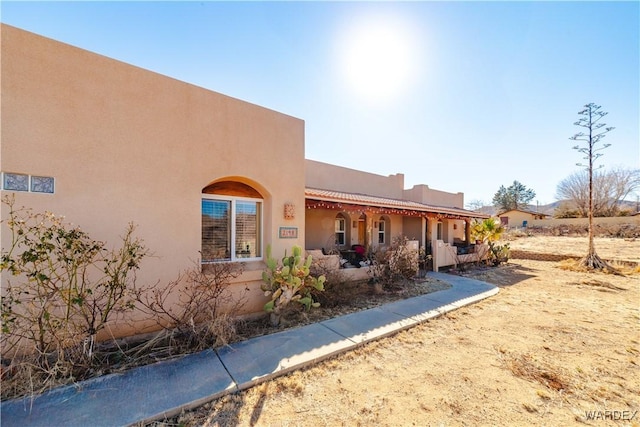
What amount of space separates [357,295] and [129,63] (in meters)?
8.95

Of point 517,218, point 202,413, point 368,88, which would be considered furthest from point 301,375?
point 517,218

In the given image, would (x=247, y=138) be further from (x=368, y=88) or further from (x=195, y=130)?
(x=368, y=88)

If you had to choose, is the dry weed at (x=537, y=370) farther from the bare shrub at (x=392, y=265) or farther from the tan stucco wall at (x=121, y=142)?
the tan stucco wall at (x=121, y=142)

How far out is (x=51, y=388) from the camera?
3904mm

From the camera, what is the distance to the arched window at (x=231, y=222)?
256 inches

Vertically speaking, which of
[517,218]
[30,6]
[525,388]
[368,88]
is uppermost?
[368,88]

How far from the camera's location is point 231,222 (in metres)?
6.89

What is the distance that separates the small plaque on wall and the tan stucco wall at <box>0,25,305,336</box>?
4.21 feet

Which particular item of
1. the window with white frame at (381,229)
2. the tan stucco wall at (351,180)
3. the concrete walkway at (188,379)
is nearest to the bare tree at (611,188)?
the tan stucco wall at (351,180)

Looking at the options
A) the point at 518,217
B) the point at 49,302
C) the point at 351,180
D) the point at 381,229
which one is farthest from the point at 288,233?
the point at 518,217

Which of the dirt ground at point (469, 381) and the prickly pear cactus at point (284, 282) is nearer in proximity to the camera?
the dirt ground at point (469, 381)

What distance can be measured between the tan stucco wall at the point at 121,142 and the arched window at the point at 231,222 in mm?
459

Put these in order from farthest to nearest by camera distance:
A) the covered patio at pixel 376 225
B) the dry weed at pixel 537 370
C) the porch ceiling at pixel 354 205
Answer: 1. the covered patio at pixel 376 225
2. the porch ceiling at pixel 354 205
3. the dry weed at pixel 537 370

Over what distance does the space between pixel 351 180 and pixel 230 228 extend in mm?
9689
